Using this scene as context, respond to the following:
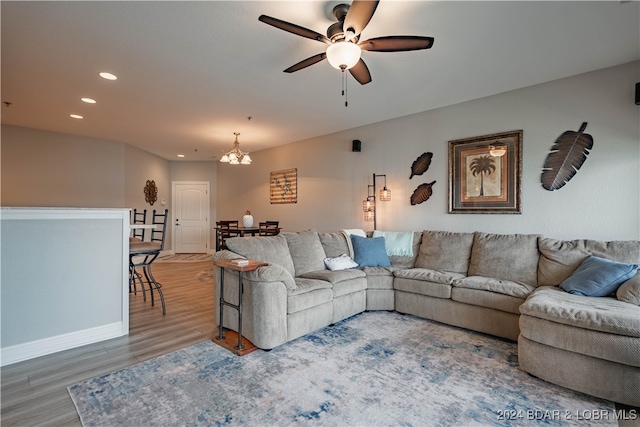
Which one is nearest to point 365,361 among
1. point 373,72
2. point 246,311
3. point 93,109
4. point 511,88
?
point 246,311

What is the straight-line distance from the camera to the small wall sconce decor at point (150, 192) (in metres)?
7.32

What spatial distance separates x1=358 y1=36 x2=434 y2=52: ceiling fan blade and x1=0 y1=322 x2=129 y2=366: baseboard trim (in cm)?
330

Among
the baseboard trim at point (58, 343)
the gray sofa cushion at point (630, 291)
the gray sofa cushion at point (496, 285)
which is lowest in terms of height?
the baseboard trim at point (58, 343)

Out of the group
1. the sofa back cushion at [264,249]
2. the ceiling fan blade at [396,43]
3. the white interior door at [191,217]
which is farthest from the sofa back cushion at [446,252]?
the white interior door at [191,217]

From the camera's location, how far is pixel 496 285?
9.75 feet

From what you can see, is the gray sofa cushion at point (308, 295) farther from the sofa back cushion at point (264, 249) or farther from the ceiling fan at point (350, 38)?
the ceiling fan at point (350, 38)

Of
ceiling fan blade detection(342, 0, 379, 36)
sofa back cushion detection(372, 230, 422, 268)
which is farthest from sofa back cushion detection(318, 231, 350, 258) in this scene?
ceiling fan blade detection(342, 0, 379, 36)

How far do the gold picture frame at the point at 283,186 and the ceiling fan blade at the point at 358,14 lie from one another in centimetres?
448

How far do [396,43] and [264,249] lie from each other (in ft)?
7.46

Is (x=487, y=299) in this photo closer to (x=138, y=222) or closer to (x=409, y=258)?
(x=409, y=258)

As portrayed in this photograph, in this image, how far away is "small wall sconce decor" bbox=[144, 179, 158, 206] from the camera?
732 cm

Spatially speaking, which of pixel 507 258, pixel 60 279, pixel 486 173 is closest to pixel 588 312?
pixel 507 258

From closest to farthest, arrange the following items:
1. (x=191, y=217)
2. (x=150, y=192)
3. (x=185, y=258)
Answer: (x=150, y=192)
(x=185, y=258)
(x=191, y=217)

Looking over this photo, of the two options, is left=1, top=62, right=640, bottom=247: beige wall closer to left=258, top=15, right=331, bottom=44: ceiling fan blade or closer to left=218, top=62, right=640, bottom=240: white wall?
left=218, top=62, right=640, bottom=240: white wall
